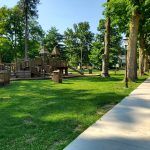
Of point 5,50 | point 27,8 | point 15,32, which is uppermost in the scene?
point 27,8

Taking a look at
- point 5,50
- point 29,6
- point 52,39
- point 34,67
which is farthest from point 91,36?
point 34,67

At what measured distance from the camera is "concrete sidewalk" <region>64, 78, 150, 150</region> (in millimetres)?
6152

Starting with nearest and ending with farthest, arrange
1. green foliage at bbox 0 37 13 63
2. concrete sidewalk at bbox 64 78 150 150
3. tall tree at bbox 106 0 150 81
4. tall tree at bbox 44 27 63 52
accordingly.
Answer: concrete sidewalk at bbox 64 78 150 150 → tall tree at bbox 106 0 150 81 → green foliage at bbox 0 37 13 63 → tall tree at bbox 44 27 63 52

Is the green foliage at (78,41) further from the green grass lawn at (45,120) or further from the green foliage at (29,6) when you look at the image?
the green grass lawn at (45,120)

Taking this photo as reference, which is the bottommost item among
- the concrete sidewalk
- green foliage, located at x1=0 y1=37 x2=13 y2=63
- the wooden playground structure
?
the concrete sidewalk

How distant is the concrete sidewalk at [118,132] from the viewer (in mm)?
6152

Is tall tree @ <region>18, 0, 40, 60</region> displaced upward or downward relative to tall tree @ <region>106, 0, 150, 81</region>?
upward

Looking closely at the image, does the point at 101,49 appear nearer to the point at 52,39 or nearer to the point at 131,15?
the point at 52,39

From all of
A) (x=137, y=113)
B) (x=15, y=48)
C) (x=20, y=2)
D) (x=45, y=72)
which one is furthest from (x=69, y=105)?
(x=15, y=48)

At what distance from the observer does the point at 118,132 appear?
7.20m

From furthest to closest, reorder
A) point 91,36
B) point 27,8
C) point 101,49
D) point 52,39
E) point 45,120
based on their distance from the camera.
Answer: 1. point 91,36
2. point 52,39
3. point 101,49
4. point 27,8
5. point 45,120

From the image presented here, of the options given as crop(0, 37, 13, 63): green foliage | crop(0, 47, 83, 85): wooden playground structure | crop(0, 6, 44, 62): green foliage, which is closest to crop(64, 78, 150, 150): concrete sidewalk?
crop(0, 47, 83, 85): wooden playground structure

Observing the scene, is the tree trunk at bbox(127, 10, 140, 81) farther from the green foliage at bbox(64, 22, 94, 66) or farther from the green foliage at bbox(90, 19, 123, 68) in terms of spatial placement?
the green foliage at bbox(64, 22, 94, 66)

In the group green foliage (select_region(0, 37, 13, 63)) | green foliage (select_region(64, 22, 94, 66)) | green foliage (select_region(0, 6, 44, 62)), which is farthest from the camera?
green foliage (select_region(64, 22, 94, 66))
